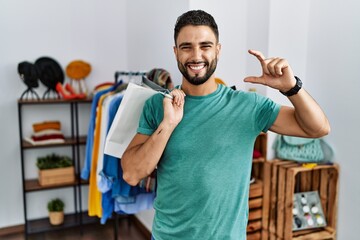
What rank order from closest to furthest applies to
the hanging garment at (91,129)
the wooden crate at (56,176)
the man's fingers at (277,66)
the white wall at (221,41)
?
the man's fingers at (277,66), the white wall at (221,41), the hanging garment at (91,129), the wooden crate at (56,176)

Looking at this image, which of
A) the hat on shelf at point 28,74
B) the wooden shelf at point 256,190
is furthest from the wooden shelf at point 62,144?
the wooden shelf at point 256,190

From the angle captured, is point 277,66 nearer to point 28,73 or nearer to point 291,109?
point 291,109

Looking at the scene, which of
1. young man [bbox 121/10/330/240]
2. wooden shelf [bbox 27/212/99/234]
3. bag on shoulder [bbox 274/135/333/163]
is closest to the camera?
young man [bbox 121/10/330/240]

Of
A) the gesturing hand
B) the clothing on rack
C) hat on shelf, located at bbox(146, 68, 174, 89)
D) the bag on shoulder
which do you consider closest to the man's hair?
the gesturing hand

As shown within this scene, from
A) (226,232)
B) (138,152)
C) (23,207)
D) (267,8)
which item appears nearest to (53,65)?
(23,207)

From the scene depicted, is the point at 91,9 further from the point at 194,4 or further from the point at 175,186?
the point at 175,186

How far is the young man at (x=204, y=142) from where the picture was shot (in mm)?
1189

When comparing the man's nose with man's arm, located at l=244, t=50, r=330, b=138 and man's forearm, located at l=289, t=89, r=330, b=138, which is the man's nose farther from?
man's forearm, located at l=289, t=89, r=330, b=138

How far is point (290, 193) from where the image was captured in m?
2.19

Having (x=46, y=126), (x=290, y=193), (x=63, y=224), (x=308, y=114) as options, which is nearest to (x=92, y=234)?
(x=63, y=224)

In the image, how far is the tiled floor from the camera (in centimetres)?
315

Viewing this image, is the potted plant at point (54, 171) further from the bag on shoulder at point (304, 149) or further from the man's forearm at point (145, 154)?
the man's forearm at point (145, 154)

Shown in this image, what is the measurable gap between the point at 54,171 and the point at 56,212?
0.39 metres

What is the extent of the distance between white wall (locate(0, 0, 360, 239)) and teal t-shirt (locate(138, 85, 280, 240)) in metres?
1.21
